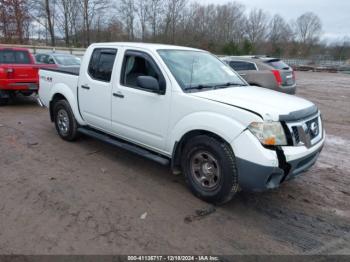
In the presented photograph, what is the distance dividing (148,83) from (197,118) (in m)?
0.84

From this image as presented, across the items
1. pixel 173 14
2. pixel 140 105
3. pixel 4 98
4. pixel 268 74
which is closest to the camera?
pixel 140 105

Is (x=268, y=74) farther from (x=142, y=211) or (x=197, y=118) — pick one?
(x=142, y=211)

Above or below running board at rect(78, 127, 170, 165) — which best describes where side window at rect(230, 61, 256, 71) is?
above

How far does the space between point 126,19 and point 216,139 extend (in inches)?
1851

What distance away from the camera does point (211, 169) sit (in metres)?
3.69

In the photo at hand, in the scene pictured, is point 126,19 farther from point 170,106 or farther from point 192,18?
point 170,106

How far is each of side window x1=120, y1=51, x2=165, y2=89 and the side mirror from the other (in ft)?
0.63

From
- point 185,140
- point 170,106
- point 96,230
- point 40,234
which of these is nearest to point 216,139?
point 185,140

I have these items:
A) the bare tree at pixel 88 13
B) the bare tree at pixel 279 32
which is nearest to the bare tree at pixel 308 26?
the bare tree at pixel 279 32

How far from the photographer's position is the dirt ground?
2975 millimetres

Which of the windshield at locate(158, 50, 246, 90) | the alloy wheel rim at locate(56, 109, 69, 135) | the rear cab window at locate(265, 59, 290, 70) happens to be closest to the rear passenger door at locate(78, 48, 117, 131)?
the alloy wheel rim at locate(56, 109, 69, 135)

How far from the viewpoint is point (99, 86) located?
16.1ft

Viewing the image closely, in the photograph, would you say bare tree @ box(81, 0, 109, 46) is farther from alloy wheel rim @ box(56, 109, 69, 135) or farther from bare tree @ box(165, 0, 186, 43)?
alloy wheel rim @ box(56, 109, 69, 135)

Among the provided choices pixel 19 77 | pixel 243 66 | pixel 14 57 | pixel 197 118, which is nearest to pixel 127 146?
pixel 197 118
